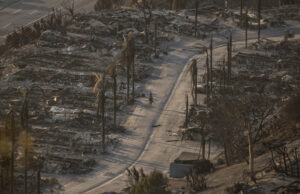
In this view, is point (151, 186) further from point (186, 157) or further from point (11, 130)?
point (11, 130)

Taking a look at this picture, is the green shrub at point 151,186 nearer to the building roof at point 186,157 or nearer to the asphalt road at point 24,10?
the building roof at point 186,157

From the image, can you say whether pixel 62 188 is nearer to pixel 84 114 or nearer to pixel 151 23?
pixel 84 114

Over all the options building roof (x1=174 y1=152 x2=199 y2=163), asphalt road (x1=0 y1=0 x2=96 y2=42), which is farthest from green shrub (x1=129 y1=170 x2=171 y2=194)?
asphalt road (x1=0 y1=0 x2=96 y2=42)

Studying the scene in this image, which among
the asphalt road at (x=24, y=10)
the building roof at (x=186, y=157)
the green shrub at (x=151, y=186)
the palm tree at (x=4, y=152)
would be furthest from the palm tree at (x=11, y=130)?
the asphalt road at (x=24, y=10)

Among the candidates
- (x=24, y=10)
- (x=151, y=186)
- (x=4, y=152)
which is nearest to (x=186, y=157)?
(x=151, y=186)

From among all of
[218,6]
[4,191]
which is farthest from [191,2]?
[4,191]

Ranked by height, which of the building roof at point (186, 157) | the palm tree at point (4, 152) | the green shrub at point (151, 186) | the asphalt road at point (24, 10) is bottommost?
the building roof at point (186, 157)
